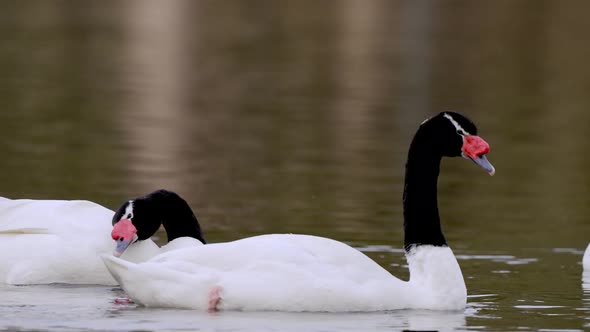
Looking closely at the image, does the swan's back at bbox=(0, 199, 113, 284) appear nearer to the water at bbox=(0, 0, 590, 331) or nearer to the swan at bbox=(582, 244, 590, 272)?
the water at bbox=(0, 0, 590, 331)

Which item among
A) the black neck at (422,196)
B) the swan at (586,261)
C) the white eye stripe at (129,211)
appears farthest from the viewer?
the swan at (586,261)

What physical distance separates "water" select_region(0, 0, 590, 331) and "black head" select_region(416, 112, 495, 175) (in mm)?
1116

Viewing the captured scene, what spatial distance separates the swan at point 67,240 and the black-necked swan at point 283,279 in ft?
5.33

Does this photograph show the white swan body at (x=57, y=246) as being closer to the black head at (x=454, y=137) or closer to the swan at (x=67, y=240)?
the swan at (x=67, y=240)

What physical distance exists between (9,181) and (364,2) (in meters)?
61.3

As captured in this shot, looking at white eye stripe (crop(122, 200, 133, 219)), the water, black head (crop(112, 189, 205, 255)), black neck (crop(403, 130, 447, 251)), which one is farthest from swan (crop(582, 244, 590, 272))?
white eye stripe (crop(122, 200, 133, 219))

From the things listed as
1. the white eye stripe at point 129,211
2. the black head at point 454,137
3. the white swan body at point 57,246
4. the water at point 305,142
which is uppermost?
the black head at point 454,137

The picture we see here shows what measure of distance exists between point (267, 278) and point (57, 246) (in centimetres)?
254

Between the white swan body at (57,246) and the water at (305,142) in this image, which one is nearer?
the water at (305,142)

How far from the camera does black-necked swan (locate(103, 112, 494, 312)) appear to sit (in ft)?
39.5

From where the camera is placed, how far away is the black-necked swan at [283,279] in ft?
39.5

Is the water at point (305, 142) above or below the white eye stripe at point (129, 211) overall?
below

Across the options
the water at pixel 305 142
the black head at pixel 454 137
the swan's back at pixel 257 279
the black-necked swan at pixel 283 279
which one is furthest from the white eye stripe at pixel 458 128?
the swan's back at pixel 257 279

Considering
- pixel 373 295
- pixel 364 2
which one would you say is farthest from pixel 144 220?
pixel 364 2
